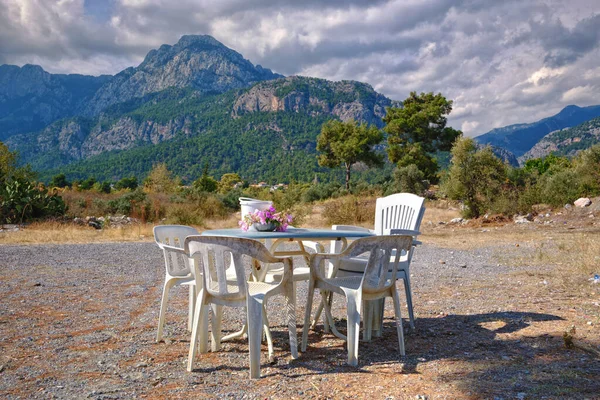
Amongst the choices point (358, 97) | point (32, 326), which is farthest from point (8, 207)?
point (358, 97)

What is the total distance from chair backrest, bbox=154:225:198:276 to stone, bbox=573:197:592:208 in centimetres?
1405

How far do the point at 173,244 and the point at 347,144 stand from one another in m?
30.8

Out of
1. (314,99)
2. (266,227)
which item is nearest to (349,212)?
(266,227)

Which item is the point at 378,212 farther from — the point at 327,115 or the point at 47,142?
the point at 47,142

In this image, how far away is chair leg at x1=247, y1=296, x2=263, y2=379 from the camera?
114 inches

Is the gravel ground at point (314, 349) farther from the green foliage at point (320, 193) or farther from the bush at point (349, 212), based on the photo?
the green foliage at point (320, 193)

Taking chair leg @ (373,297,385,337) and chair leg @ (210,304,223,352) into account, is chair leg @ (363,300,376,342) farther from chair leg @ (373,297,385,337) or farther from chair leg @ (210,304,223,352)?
chair leg @ (210,304,223,352)

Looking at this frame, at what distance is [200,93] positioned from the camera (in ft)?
511

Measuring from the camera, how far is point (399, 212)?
4.62 m

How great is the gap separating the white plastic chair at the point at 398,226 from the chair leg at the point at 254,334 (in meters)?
1.09

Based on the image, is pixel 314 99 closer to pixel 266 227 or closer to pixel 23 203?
pixel 23 203

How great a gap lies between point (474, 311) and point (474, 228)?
1018 centimetres

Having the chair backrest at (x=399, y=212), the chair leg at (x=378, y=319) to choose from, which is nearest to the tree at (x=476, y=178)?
the chair backrest at (x=399, y=212)

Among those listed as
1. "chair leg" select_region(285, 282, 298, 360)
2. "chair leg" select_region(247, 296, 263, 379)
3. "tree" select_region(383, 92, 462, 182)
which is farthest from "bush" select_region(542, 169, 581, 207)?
"tree" select_region(383, 92, 462, 182)
